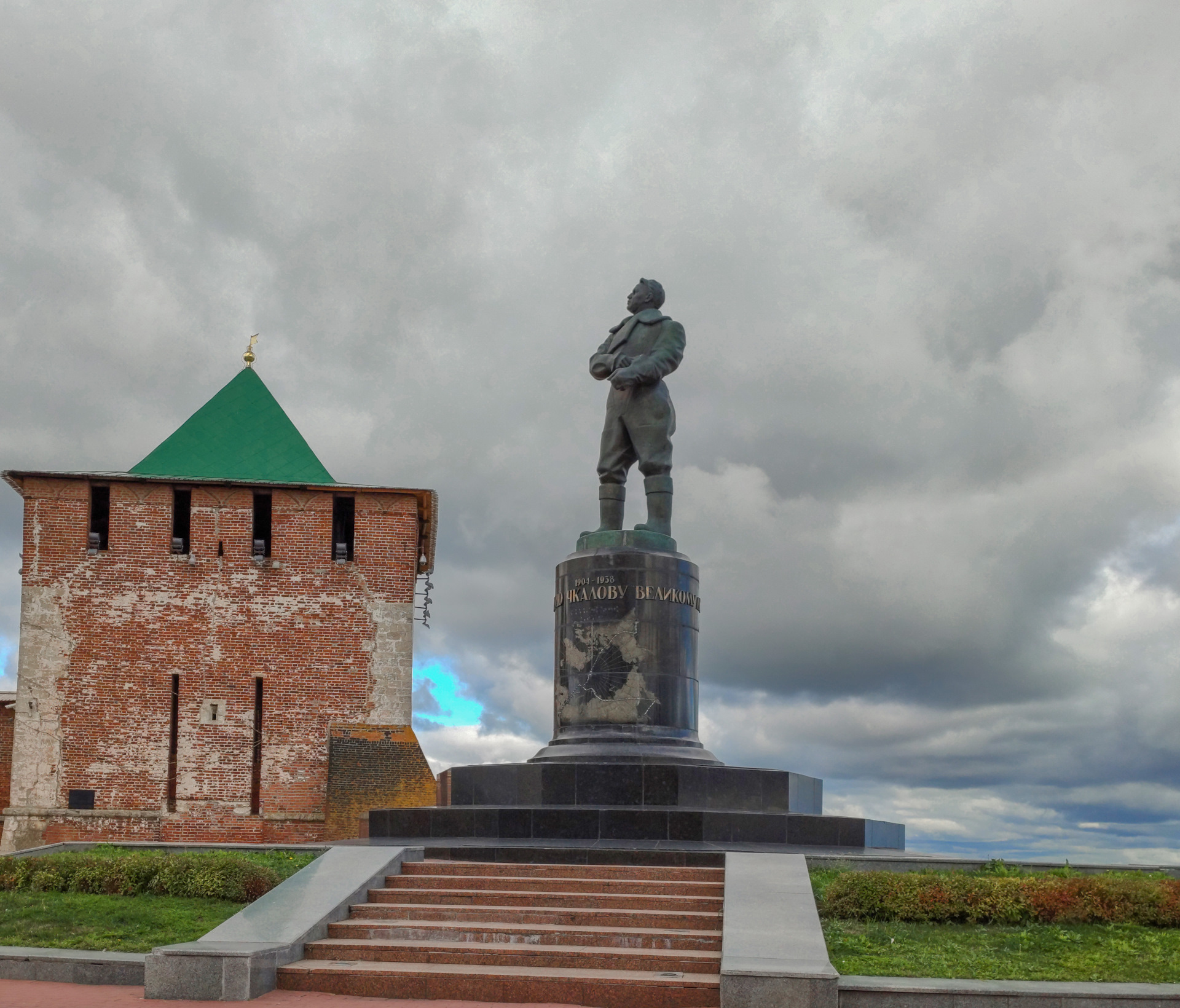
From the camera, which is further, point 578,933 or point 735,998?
point 578,933

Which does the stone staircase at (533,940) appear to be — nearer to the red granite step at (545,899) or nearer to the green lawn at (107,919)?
the red granite step at (545,899)

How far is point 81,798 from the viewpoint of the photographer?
902 inches

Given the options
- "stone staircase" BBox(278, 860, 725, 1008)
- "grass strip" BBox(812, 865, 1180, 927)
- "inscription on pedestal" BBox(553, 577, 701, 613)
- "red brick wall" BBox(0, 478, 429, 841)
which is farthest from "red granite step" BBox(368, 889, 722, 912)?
"red brick wall" BBox(0, 478, 429, 841)

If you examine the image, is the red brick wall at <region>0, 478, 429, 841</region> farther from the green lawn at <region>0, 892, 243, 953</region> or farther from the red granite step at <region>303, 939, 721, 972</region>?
the red granite step at <region>303, 939, 721, 972</region>

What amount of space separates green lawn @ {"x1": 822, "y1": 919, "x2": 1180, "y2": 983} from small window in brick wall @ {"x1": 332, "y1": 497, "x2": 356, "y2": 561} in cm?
1733

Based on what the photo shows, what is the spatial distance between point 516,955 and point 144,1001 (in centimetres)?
219

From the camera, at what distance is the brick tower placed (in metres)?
23.0

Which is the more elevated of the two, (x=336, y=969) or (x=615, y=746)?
(x=615, y=746)

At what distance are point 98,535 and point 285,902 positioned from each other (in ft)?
55.7

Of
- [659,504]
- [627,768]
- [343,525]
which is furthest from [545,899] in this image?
[343,525]

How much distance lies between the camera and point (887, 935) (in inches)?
327

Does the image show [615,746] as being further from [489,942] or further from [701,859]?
[489,942]

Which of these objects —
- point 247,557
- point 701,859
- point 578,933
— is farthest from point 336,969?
point 247,557

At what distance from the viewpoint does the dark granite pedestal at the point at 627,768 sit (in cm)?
1109
